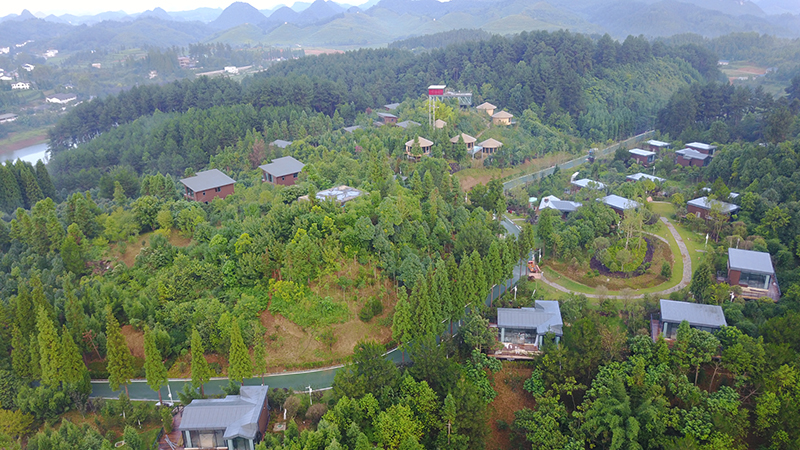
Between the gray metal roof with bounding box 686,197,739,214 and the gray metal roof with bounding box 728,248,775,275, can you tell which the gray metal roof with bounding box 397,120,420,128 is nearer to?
the gray metal roof with bounding box 686,197,739,214

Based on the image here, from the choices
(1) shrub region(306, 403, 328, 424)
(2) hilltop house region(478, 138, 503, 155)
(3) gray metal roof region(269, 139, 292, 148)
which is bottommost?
(1) shrub region(306, 403, 328, 424)

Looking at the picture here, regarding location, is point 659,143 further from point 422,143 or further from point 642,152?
point 422,143

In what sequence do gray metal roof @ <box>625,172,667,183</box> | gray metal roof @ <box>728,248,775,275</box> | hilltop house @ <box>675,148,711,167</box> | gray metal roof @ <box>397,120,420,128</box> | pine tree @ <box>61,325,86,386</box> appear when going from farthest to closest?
gray metal roof @ <box>397,120,420,128</box> → hilltop house @ <box>675,148,711,167</box> → gray metal roof @ <box>625,172,667,183</box> → gray metal roof @ <box>728,248,775,275</box> → pine tree @ <box>61,325,86,386</box>

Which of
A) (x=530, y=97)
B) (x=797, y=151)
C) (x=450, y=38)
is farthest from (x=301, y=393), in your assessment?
(x=450, y=38)

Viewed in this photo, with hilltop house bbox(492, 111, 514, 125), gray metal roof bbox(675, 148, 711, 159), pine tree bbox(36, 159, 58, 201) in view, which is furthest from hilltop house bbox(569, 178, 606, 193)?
pine tree bbox(36, 159, 58, 201)

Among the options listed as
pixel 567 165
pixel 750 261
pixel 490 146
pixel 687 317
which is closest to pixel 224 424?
pixel 687 317
